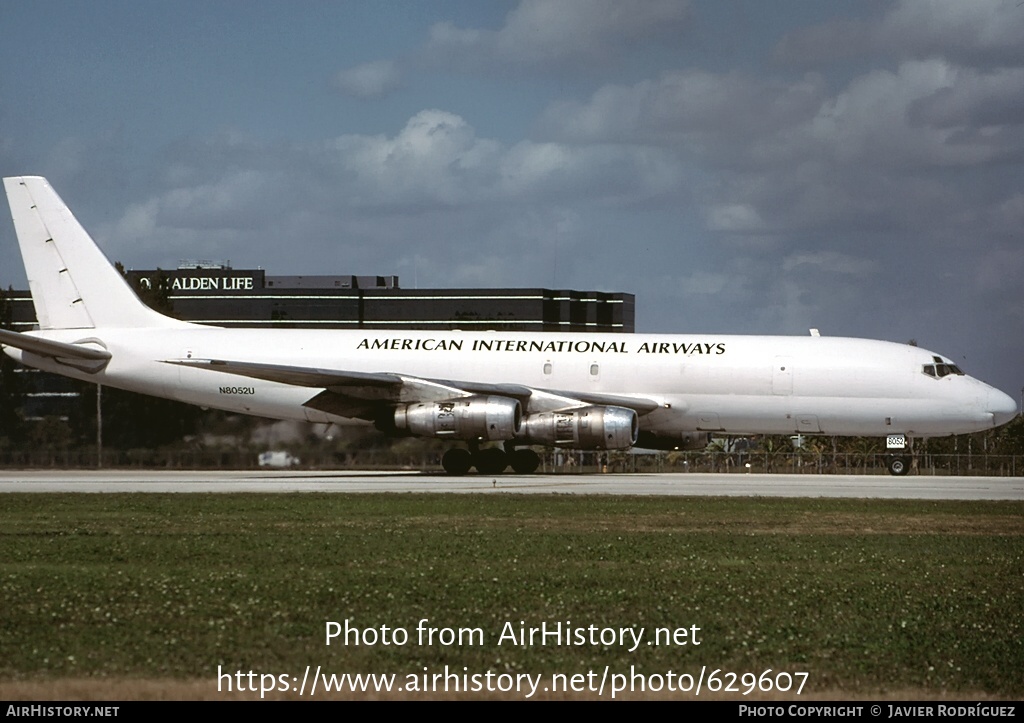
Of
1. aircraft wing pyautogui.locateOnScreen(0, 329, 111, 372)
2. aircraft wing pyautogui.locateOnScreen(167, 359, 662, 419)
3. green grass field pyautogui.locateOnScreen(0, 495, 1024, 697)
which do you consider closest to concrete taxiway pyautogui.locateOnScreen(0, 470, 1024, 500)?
aircraft wing pyautogui.locateOnScreen(167, 359, 662, 419)

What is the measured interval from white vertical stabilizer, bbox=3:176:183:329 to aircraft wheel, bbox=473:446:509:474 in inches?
434

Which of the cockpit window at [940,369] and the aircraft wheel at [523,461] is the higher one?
the cockpit window at [940,369]

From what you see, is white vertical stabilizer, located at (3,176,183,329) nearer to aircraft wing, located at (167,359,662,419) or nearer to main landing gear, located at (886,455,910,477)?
aircraft wing, located at (167,359,662,419)

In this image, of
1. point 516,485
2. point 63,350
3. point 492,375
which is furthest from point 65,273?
point 516,485

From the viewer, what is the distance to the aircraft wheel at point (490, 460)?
129 ft

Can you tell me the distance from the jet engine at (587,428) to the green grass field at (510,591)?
11835mm

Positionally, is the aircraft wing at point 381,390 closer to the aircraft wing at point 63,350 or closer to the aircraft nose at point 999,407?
the aircraft wing at point 63,350

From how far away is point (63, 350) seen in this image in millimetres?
39656

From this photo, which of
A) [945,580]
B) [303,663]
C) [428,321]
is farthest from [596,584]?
[428,321]

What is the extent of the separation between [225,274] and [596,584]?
11872 cm

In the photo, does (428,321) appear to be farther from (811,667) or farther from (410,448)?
(811,667)

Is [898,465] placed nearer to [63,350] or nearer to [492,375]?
[492,375]

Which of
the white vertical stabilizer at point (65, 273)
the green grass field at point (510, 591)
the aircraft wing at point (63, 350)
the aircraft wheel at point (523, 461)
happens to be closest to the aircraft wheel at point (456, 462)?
the aircraft wheel at point (523, 461)
